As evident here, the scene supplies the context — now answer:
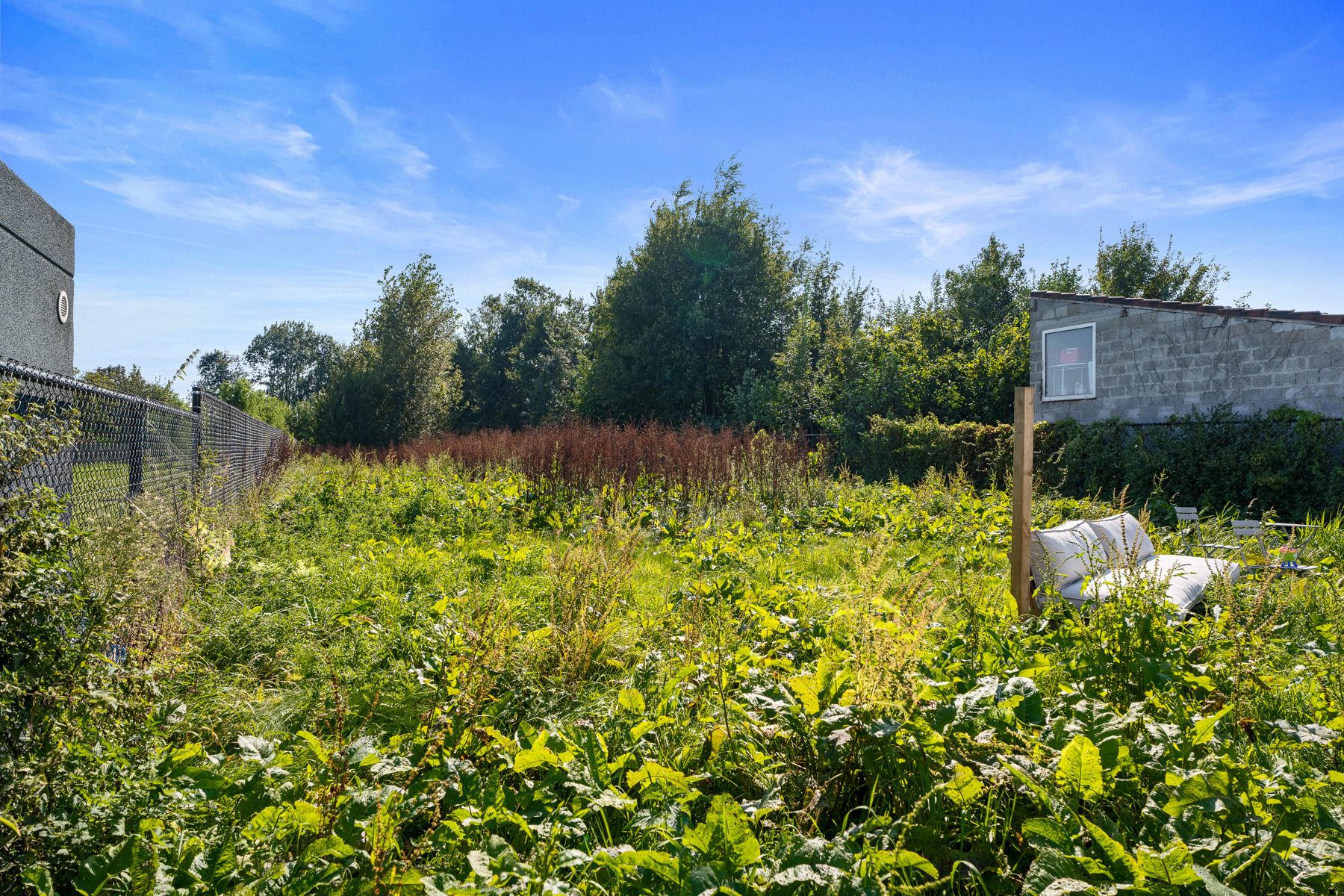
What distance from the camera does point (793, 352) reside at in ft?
59.8

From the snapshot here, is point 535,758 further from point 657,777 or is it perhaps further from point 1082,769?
point 1082,769

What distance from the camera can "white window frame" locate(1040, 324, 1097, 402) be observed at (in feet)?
39.2

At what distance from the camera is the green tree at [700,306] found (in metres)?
20.7

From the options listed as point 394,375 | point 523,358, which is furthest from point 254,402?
point 523,358

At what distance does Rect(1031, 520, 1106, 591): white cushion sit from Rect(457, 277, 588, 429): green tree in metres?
22.1

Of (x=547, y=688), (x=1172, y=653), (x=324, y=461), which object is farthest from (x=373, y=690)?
(x=324, y=461)

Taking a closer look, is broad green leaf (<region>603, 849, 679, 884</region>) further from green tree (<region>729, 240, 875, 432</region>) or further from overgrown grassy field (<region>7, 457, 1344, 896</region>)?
green tree (<region>729, 240, 875, 432</region>)

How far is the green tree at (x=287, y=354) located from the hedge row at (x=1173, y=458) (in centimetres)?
6482

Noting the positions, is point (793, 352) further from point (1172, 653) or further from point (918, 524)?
point (1172, 653)

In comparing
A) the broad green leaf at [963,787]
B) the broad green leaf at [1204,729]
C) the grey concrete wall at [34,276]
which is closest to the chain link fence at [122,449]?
the grey concrete wall at [34,276]

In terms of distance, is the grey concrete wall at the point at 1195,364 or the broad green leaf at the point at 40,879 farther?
the grey concrete wall at the point at 1195,364

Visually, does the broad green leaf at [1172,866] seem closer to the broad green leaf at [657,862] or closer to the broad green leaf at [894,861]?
the broad green leaf at [894,861]

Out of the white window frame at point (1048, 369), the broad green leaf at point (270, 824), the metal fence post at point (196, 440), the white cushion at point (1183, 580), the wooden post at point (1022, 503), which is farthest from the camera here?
the white window frame at point (1048, 369)

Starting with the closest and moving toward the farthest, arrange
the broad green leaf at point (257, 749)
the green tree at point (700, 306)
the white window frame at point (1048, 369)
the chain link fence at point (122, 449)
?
the broad green leaf at point (257, 749), the chain link fence at point (122, 449), the white window frame at point (1048, 369), the green tree at point (700, 306)
